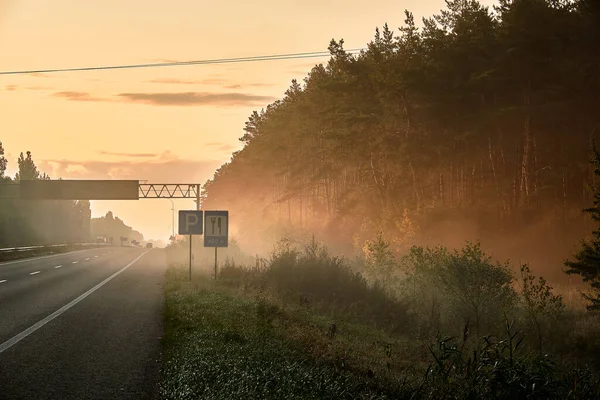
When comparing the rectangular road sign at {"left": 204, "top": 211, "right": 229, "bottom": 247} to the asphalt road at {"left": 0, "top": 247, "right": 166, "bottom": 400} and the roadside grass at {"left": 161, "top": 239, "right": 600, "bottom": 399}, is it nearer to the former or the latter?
the roadside grass at {"left": 161, "top": 239, "right": 600, "bottom": 399}

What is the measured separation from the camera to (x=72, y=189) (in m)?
74.9

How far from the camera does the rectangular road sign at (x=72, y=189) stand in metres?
74.8

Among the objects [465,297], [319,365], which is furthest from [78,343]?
[465,297]

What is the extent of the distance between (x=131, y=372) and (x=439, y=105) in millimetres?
34849

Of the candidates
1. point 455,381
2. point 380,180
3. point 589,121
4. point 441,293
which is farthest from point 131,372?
point 380,180

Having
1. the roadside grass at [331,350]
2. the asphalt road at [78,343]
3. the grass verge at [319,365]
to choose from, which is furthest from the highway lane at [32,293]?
the grass verge at [319,365]

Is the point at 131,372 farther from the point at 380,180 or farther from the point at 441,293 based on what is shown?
the point at 380,180

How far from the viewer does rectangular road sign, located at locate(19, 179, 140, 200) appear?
74750 millimetres

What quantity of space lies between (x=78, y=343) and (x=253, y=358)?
13.9 feet

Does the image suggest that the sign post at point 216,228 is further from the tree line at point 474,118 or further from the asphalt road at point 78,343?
the tree line at point 474,118

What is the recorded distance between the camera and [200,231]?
2834cm

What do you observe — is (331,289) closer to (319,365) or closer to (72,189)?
(319,365)

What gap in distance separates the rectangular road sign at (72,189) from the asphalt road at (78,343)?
52.0 m

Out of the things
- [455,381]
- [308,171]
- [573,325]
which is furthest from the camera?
[308,171]
